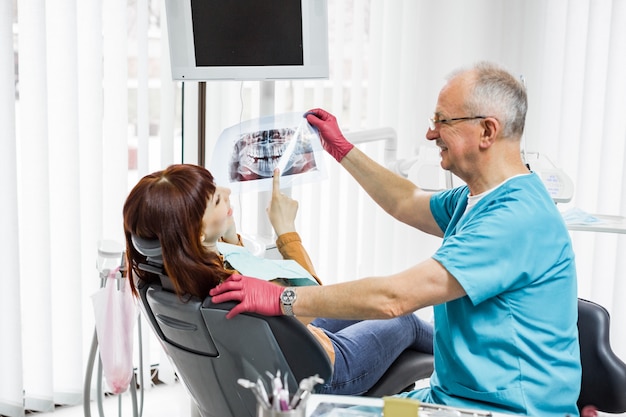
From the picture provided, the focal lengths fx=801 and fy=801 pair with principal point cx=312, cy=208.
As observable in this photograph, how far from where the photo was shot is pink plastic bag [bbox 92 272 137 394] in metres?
1.98

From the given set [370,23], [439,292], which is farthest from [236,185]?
[370,23]

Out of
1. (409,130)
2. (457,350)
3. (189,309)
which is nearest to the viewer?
(189,309)

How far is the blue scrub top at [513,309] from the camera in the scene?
1.56m

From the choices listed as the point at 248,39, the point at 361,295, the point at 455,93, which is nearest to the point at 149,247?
the point at 361,295

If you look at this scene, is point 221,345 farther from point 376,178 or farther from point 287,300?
point 376,178

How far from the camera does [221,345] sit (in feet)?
5.08

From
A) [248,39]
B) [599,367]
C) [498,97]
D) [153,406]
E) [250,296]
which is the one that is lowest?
[153,406]

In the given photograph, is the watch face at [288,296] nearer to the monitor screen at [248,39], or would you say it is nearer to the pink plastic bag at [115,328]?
the pink plastic bag at [115,328]

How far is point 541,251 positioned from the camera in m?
1.60

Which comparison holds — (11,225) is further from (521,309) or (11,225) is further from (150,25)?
(521,309)

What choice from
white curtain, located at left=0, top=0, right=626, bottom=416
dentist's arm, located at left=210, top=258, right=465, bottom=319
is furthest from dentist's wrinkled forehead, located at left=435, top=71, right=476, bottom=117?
white curtain, located at left=0, top=0, right=626, bottom=416

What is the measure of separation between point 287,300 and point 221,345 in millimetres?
154

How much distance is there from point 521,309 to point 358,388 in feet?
1.49

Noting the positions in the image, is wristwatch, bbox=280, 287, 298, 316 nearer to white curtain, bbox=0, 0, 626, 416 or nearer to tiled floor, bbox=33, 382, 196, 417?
white curtain, bbox=0, 0, 626, 416
